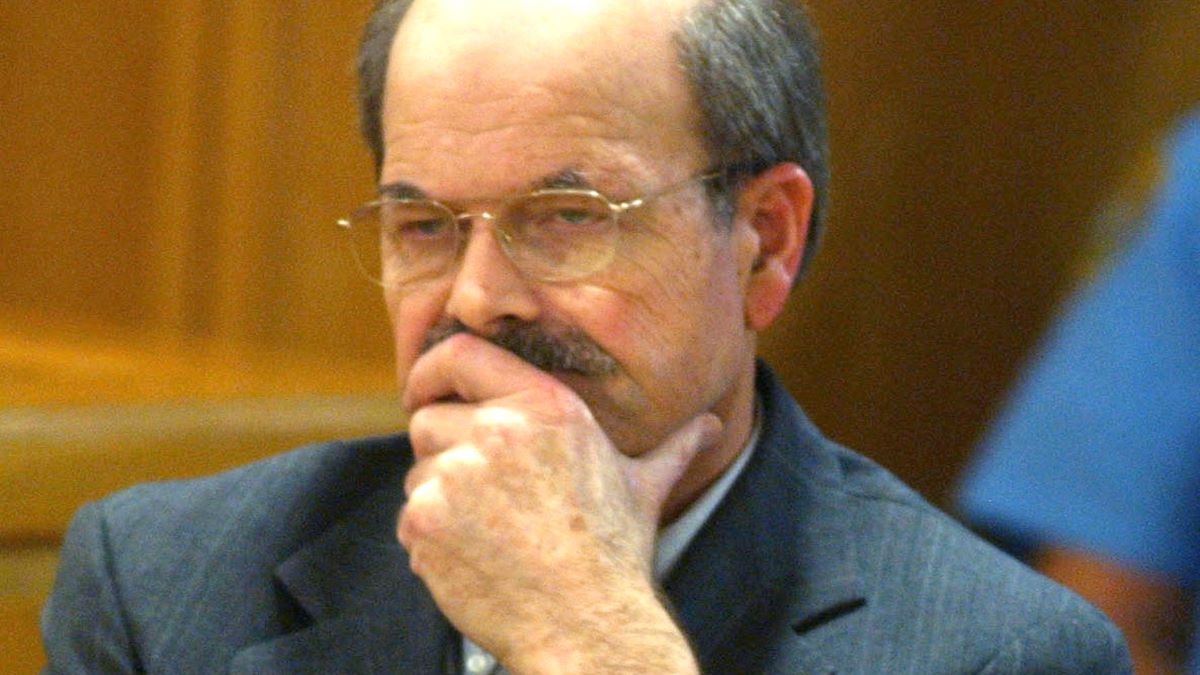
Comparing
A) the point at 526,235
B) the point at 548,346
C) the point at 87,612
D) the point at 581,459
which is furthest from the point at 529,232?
the point at 87,612

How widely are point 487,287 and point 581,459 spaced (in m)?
0.18

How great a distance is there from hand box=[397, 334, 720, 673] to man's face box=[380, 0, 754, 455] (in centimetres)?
5

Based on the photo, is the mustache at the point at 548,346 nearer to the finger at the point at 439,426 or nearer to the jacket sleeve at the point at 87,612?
the finger at the point at 439,426

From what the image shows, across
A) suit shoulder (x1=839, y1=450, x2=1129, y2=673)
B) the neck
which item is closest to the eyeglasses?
the neck

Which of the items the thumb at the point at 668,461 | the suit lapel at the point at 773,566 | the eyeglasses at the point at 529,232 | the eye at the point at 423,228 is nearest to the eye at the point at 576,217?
the eyeglasses at the point at 529,232

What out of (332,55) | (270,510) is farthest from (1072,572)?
(332,55)

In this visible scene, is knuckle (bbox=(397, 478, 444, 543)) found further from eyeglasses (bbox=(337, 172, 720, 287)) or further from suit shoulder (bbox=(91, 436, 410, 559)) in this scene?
suit shoulder (bbox=(91, 436, 410, 559))

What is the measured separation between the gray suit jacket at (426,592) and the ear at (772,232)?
0.50ft

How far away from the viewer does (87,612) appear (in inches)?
75.4

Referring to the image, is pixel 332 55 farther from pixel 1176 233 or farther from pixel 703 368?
pixel 1176 233

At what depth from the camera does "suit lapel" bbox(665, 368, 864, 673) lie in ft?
5.85

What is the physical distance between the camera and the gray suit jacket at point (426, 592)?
1.77 metres

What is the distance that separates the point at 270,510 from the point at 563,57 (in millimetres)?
582

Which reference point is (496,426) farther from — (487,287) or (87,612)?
(87,612)
